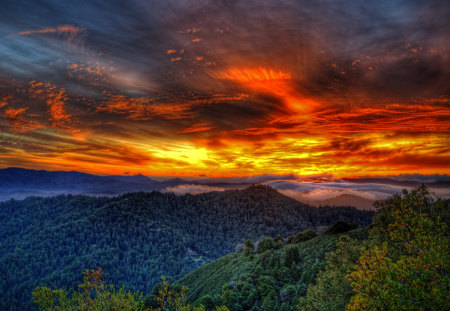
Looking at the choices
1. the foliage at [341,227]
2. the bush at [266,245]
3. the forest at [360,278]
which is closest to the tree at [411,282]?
the forest at [360,278]

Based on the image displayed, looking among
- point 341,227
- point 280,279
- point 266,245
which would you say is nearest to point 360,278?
point 280,279

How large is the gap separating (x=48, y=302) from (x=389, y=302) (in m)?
42.2

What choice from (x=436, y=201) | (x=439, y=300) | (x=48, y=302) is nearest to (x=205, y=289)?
(x=48, y=302)

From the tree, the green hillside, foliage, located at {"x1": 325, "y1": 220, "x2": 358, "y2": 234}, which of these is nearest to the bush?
the green hillside

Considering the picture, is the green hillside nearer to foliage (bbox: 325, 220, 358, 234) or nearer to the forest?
the forest

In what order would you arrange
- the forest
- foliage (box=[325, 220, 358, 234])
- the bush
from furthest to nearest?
the bush → foliage (box=[325, 220, 358, 234]) → the forest

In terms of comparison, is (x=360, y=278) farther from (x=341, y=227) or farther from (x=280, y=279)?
(x=341, y=227)

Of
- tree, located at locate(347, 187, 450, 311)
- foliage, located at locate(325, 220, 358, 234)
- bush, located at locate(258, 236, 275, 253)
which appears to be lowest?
bush, located at locate(258, 236, 275, 253)

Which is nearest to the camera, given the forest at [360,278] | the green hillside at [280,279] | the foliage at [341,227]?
the forest at [360,278]

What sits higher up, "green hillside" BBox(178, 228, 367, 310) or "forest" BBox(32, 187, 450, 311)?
"forest" BBox(32, 187, 450, 311)

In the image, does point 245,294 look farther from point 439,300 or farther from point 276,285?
point 439,300

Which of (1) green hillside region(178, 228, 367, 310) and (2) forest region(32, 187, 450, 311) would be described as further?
(1) green hillside region(178, 228, 367, 310)

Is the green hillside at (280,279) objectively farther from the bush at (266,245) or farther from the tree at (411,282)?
the tree at (411,282)

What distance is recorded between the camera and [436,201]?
91.8 feet
